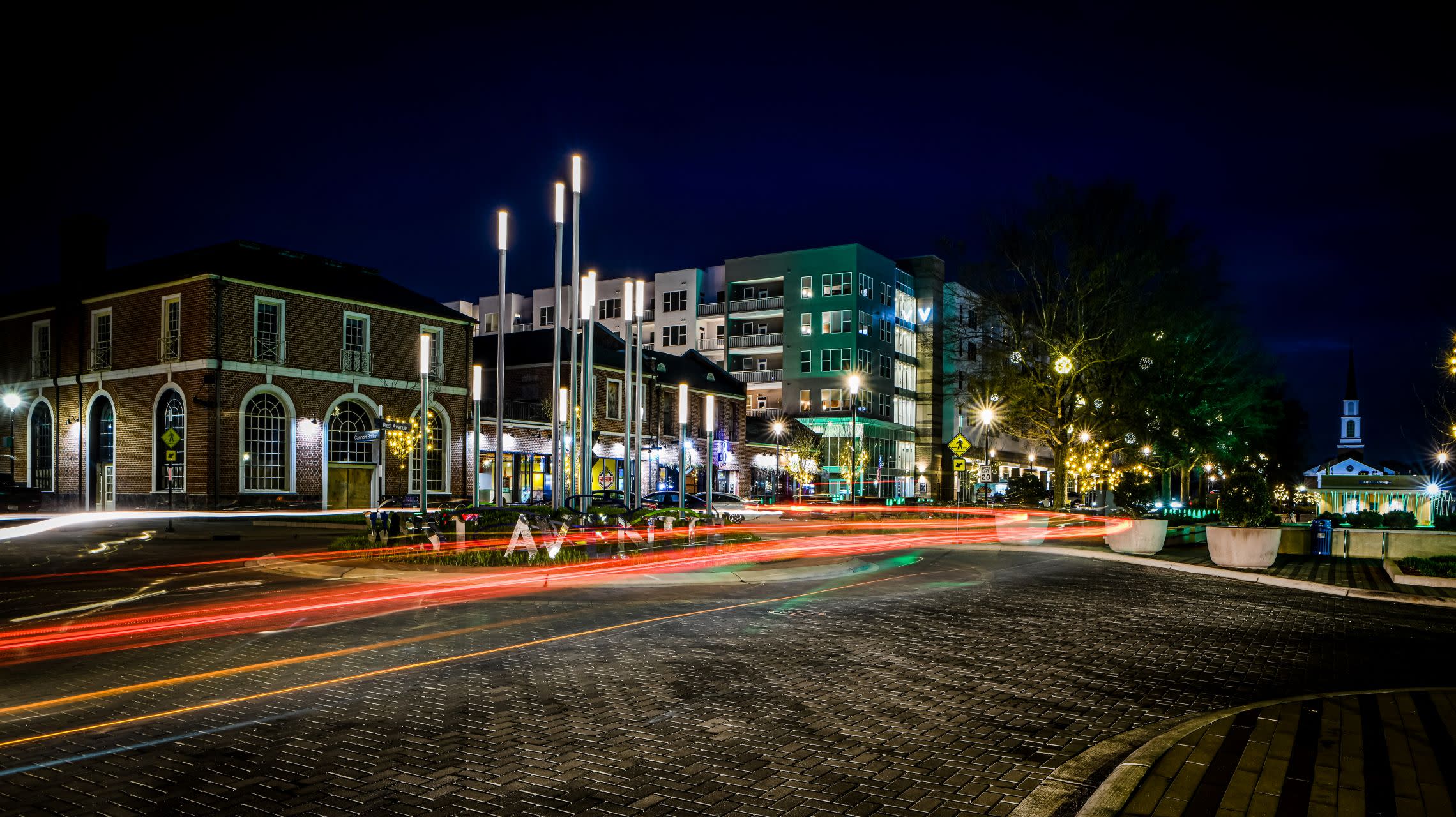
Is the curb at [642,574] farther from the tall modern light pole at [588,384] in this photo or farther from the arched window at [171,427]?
the arched window at [171,427]

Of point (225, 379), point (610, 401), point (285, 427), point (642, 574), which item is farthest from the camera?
point (610, 401)

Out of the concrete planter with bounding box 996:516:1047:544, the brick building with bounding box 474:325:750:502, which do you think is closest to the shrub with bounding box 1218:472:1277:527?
the concrete planter with bounding box 996:516:1047:544

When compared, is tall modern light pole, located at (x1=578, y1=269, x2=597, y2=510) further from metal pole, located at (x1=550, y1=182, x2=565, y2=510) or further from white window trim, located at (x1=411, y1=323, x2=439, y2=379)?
white window trim, located at (x1=411, y1=323, x2=439, y2=379)

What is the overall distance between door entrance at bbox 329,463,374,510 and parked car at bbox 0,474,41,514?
1196 centimetres

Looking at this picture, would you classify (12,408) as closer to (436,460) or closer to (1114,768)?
(436,460)

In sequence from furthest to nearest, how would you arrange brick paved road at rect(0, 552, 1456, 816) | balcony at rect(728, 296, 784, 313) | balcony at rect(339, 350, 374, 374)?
balcony at rect(728, 296, 784, 313), balcony at rect(339, 350, 374, 374), brick paved road at rect(0, 552, 1456, 816)

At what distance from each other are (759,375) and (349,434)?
4194 cm

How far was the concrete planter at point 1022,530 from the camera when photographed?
27.7m

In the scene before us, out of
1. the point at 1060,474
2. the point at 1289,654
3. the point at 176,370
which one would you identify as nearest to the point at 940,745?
the point at 1289,654

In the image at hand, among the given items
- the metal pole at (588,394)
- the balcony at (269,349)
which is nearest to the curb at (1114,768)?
the metal pole at (588,394)

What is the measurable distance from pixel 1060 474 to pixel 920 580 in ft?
75.0

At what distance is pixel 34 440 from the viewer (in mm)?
45906

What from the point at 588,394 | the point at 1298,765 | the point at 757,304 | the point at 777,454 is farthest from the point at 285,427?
the point at 757,304

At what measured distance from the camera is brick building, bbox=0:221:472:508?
124ft
